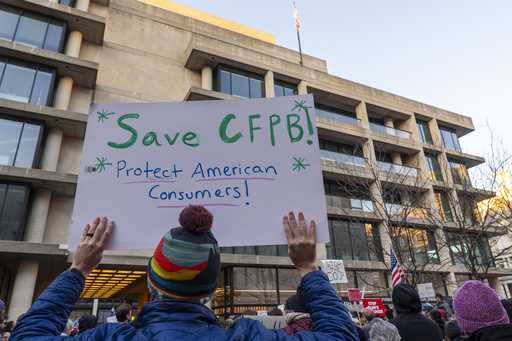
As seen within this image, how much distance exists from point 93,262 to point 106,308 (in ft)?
106

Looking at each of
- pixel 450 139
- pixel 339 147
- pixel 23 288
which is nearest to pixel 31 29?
pixel 23 288

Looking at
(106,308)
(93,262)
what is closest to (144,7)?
(106,308)

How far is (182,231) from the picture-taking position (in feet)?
4.36

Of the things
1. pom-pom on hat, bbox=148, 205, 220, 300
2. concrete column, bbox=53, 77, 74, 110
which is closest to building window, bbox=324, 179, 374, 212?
concrete column, bbox=53, 77, 74, 110

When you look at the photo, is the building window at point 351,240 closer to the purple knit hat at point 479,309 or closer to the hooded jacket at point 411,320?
the hooded jacket at point 411,320

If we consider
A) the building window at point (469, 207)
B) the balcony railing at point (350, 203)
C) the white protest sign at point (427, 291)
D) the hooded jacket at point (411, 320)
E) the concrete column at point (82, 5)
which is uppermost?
the concrete column at point (82, 5)

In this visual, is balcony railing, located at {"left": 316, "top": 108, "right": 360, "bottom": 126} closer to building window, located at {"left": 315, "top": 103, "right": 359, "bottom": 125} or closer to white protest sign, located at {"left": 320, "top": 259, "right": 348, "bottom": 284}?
building window, located at {"left": 315, "top": 103, "right": 359, "bottom": 125}

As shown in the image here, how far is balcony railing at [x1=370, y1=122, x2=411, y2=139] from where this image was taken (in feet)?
86.6

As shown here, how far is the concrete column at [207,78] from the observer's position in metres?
21.6

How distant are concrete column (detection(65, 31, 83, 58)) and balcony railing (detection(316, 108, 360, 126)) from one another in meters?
15.0

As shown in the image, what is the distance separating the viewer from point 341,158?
77.8 feet

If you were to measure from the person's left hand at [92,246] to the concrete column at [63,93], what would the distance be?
1841cm

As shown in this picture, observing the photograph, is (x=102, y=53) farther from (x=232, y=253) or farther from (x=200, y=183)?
(x=200, y=183)

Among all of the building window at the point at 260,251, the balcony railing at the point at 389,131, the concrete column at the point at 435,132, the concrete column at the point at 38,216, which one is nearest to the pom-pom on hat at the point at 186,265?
the concrete column at the point at 38,216
